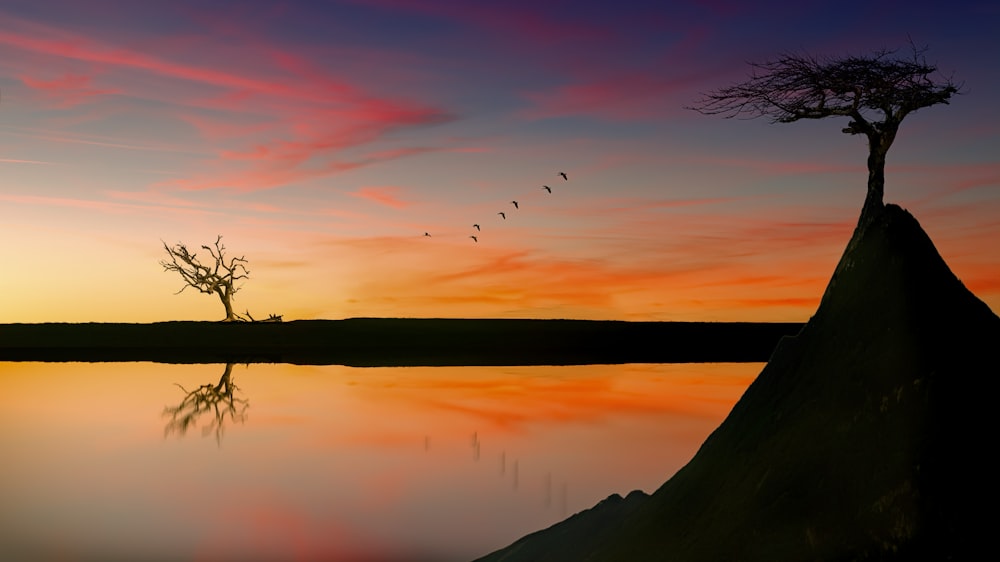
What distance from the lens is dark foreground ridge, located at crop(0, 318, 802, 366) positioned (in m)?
89.8

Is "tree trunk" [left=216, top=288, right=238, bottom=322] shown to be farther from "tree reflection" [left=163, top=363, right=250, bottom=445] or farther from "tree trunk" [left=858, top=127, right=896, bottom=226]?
"tree trunk" [left=858, top=127, right=896, bottom=226]

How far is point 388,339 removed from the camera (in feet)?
352

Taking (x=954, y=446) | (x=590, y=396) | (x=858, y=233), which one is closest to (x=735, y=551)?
(x=954, y=446)

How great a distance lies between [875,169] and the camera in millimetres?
10617

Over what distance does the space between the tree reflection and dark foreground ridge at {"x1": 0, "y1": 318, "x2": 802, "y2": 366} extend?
1433 inches

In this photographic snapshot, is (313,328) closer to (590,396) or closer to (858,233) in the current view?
(590,396)

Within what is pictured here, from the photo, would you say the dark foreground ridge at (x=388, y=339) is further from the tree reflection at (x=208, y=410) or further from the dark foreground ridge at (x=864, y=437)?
the dark foreground ridge at (x=864, y=437)

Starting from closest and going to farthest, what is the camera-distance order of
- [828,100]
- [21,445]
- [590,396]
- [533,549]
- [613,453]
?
[828,100]
[533,549]
[613,453]
[21,445]
[590,396]

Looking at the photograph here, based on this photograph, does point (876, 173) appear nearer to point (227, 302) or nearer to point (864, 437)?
point (864, 437)

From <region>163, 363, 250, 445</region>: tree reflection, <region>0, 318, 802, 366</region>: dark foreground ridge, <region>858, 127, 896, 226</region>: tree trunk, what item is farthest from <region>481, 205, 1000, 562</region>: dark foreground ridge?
<region>0, 318, 802, 366</region>: dark foreground ridge

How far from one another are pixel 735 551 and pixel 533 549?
6550 mm

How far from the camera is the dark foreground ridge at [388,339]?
89.8 m

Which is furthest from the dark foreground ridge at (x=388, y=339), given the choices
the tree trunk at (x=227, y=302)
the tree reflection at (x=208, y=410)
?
the tree reflection at (x=208, y=410)

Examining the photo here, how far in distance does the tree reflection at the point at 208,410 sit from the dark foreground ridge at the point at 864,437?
80.3 feet
